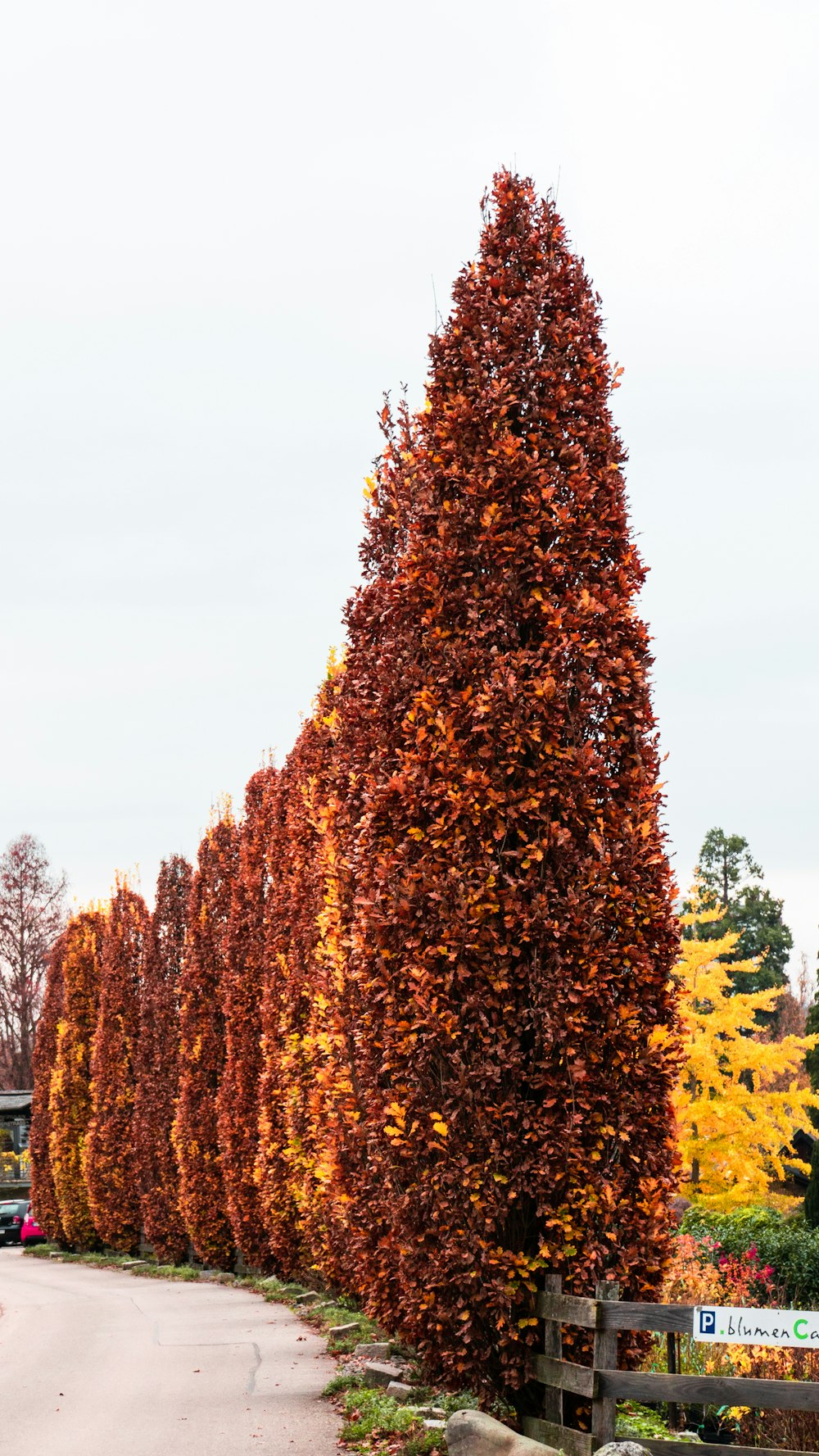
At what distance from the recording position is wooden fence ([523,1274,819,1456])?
5508mm

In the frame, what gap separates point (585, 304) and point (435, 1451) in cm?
651

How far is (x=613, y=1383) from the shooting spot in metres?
6.10

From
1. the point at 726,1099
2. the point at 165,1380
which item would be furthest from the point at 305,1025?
the point at 726,1099

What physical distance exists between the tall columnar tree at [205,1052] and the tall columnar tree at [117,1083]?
145 inches

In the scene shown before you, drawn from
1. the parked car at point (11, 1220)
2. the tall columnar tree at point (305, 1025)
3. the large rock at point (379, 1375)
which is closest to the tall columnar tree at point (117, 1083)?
the parked car at point (11, 1220)

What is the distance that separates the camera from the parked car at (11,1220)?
34094mm

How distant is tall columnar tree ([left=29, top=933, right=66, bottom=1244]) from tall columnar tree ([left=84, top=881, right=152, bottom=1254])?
3321 millimetres

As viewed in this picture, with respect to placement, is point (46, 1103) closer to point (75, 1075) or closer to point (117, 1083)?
point (75, 1075)

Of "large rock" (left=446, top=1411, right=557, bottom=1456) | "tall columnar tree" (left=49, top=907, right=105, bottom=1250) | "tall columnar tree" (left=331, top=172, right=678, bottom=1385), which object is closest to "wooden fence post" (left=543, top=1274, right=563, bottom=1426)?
"tall columnar tree" (left=331, top=172, right=678, bottom=1385)

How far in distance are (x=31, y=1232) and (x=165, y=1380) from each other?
25.4m

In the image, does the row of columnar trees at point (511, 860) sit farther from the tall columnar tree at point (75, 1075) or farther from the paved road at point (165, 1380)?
the tall columnar tree at point (75, 1075)

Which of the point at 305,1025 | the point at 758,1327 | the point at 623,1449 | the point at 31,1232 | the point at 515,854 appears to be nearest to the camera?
the point at 758,1327

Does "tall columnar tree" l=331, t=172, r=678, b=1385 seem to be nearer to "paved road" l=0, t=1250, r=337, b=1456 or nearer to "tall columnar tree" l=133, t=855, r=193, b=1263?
"paved road" l=0, t=1250, r=337, b=1456

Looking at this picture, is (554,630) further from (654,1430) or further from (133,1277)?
(133,1277)
